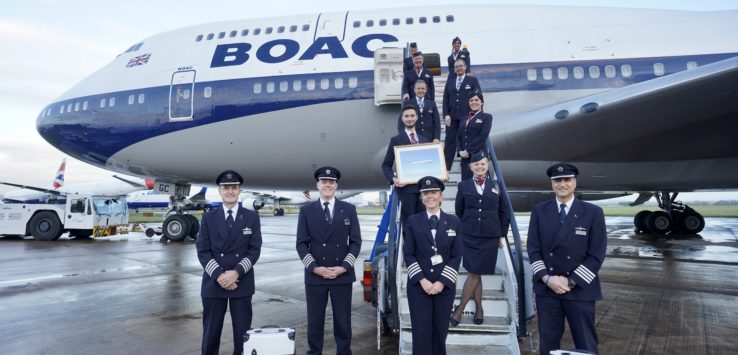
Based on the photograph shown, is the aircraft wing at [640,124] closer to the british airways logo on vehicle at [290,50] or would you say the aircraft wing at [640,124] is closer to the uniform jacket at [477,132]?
the uniform jacket at [477,132]

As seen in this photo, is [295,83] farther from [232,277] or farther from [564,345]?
[564,345]

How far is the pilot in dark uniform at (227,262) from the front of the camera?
3.22 m

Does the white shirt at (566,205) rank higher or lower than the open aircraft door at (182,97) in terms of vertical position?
lower

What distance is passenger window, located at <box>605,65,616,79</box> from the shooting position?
785cm

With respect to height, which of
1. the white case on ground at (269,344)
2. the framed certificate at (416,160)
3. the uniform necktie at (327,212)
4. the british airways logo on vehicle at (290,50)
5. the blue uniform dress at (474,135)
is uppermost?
the british airways logo on vehicle at (290,50)

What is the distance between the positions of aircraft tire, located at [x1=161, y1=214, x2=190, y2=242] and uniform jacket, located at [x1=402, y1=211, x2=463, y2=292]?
11426 millimetres

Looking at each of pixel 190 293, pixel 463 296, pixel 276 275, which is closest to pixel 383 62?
pixel 276 275

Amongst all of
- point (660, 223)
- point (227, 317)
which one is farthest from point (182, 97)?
point (660, 223)

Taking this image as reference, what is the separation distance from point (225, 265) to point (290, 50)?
6682 millimetres

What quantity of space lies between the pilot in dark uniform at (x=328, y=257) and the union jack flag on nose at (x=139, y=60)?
8.73 meters

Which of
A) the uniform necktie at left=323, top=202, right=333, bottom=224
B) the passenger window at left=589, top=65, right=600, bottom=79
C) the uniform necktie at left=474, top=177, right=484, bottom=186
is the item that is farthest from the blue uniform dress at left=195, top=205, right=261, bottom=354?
the passenger window at left=589, top=65, right=600, bottom=79

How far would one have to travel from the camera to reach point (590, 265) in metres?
2.81

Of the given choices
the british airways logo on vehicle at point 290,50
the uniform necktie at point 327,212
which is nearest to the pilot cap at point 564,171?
the uniform necktie at point 327,212

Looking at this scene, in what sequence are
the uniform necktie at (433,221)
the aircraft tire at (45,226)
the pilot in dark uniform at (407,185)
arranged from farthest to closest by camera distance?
1. the aircraft tire at (45,226)
2. the pilot in dark uniform at (407,185)
3. the uniform necktie at (433,221)
